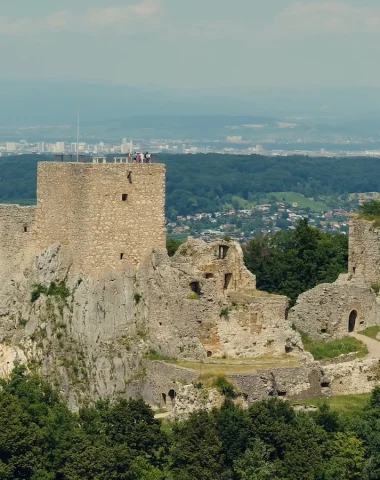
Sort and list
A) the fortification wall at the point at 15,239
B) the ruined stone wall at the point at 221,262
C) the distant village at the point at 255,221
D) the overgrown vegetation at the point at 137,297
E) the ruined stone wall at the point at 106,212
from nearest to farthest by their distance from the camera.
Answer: the ruined stone wall at the point at 106,212 < the overgrown vegetation at the point at 137,297 < the ruined stone wall at the point at 221,262 < the fortification wall at the point at 15,239 < the distant village at the point at 255,221

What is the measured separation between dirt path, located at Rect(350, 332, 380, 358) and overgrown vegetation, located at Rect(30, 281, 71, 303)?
9.99m

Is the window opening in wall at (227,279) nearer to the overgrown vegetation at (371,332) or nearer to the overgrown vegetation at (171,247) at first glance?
the overgrown vegetation at (171,247)

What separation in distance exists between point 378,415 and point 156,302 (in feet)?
26.9

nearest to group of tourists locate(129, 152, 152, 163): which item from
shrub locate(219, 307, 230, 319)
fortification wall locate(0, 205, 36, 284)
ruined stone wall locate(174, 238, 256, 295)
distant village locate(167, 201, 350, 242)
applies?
ruined stone wall locate(174, 238, 256, 295)

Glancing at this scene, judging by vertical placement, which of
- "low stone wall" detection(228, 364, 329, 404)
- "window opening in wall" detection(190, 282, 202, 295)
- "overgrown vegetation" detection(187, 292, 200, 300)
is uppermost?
"window opening in wall" detection(190, 282, 202, 295)

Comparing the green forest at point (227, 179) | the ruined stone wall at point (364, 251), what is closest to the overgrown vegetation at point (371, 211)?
the ruined stone wall at point (364, 251)

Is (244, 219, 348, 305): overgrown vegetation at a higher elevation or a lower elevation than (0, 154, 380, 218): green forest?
higher

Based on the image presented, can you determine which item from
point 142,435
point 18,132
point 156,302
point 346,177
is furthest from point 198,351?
point 346,177

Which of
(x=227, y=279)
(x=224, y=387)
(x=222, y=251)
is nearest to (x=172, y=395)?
(x=224, y=387)

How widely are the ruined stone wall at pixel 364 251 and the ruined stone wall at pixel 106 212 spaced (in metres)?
8.97

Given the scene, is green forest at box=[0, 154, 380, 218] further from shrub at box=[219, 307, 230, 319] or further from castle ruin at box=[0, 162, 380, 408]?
shrub at box=[219, 307, 230, 319]

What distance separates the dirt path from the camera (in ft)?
155

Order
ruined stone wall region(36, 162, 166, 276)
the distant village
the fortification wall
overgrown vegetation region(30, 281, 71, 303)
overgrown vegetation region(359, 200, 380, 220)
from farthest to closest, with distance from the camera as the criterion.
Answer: the distant village
overgrown vegetation region(359, 200, 380, 220)
the fortification wall
overgrown vegetation region(30, 281, 71, 303)
ruined stone wall region(36, 162, 166, 276)

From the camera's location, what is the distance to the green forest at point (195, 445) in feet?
130
